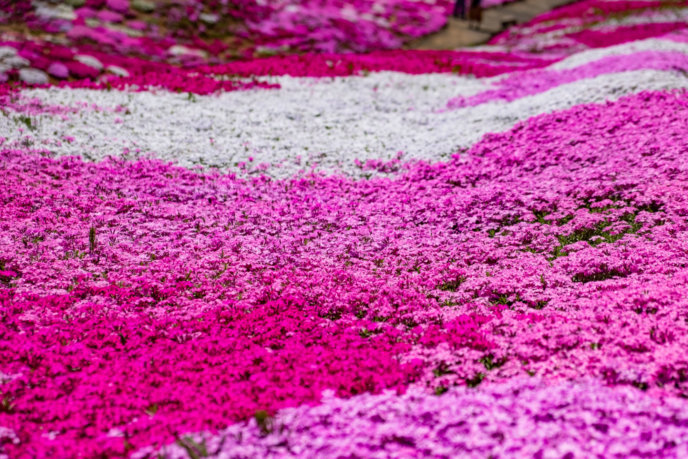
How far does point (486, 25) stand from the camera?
160ft

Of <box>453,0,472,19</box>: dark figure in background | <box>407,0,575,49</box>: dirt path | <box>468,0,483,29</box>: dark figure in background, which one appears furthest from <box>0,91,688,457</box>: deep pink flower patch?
<box>453,0,472,19</box>: dark figure in background

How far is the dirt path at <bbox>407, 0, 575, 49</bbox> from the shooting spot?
132ft

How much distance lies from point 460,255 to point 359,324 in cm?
340

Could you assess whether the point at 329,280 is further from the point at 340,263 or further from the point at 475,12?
the point at 475,12

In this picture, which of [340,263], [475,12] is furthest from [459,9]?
[340,263]

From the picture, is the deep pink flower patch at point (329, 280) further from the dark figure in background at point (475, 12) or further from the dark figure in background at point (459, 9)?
the dark figure in background at point (459, 9)

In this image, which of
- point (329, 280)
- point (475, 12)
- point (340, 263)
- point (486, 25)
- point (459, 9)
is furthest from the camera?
point (486, 25)

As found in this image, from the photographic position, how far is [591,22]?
4347cm

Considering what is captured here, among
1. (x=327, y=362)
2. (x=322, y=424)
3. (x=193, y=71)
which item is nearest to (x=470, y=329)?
(x=327, y=362)

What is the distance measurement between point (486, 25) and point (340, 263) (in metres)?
44.3

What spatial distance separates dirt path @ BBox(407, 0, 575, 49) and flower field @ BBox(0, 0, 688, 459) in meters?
17.1

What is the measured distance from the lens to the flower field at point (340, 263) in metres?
A: 6.16

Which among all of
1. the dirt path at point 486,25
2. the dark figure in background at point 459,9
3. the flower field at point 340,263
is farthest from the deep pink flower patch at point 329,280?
the dark figure in background at point 459,9

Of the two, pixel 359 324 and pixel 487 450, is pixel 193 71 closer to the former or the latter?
pixel 359 324
